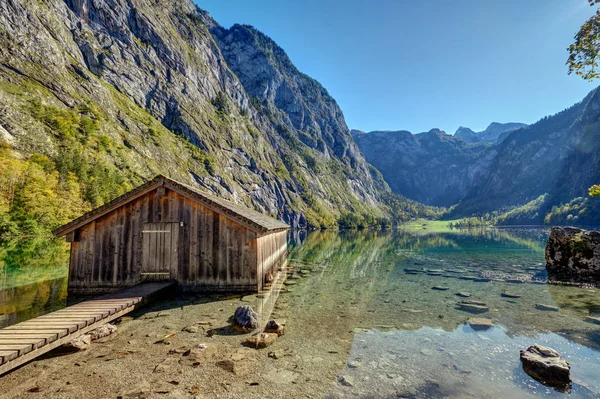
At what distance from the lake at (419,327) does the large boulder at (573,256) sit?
2292 millimetres

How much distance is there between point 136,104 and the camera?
109 metres

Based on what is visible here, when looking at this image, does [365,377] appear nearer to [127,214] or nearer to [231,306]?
[231,306]

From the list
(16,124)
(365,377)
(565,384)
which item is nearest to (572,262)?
(565,384)

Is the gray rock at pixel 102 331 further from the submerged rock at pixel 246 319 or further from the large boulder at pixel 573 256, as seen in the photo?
the large boulder at pixel 573 256

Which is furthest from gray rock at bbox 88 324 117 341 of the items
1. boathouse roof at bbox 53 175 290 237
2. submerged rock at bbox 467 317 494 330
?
submerged rock at bbox 467 317 494 330

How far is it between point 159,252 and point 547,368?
16.0m

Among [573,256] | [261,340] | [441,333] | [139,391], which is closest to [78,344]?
[139,391]

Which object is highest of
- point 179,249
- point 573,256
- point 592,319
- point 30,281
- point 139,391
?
point 179,249

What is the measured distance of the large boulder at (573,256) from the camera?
21.2m

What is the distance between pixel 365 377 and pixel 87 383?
258 inches

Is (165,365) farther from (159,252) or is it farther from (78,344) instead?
(159,252)

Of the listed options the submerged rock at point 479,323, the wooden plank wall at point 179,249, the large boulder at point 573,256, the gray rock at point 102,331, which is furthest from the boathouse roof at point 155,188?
the large boulder at point 573,256

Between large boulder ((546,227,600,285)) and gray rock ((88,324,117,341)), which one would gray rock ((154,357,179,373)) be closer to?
gray rock ((88,324,117,341))

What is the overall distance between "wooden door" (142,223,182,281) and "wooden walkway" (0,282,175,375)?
8.27 feet
